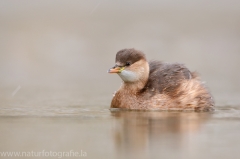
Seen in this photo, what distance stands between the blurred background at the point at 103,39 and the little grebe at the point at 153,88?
3063 mm

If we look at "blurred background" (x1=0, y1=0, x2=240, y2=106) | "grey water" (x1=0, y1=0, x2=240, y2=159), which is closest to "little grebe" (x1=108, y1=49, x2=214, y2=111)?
"grey water" (x1=0, y1=0, x2=240, y2=159)

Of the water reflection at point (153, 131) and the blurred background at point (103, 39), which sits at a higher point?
the blurred background at point (103, 39)

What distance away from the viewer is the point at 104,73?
17.2m

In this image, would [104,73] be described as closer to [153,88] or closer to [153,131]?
[153,88]

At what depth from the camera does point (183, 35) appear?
754 inches

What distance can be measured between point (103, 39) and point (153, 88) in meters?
7.08

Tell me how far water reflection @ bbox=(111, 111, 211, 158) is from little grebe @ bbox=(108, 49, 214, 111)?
0.37m

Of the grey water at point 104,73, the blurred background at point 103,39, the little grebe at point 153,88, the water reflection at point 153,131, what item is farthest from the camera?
the blurred background at point 103,39

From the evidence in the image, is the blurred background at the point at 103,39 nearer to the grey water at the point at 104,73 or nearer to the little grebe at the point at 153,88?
the grey water at the point at 104,73

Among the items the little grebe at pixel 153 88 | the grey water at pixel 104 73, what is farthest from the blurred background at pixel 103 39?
the little grebe at pixel 153 88

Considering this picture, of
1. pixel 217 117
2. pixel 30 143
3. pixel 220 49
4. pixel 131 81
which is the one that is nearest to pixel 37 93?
pixel 131 81

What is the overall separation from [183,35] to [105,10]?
2.55m

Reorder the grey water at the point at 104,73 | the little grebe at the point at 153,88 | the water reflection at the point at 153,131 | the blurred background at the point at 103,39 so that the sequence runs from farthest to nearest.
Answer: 1. the blurred background at the point at 103,39
2. the little grebe at the point at 153,88
3. the grey water at the point at 104,73
4. the water reflection at the point at 153,131

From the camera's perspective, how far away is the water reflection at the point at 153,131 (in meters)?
7.93
